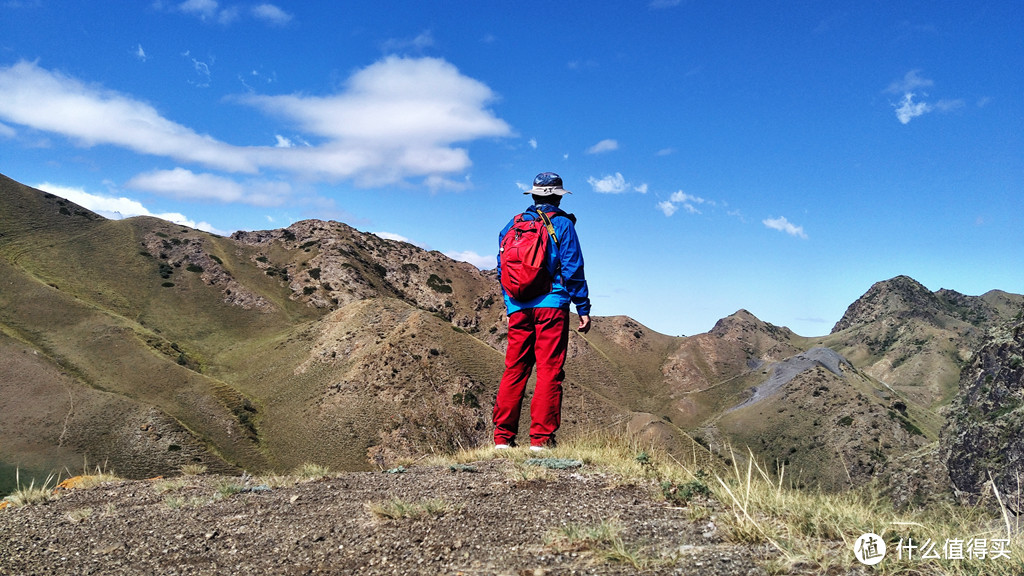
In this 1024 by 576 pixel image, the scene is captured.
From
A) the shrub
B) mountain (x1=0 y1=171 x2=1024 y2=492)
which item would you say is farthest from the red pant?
the shrub

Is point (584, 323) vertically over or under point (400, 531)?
over

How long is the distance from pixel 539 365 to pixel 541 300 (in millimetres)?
744

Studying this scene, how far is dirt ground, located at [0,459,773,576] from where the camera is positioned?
11.5 feet

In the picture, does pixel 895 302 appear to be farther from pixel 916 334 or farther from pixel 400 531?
pixel 400 531

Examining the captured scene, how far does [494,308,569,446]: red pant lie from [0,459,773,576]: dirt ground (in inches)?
35.3

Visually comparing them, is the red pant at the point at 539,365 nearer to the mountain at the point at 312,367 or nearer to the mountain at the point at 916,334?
the mountain at the point at 312,367

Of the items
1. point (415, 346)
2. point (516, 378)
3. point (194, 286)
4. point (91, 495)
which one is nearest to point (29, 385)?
point (415, 346)

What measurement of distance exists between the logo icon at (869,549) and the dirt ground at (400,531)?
485 mm

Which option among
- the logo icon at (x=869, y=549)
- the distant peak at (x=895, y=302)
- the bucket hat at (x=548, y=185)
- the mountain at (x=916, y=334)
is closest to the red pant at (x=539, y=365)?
the bucket hat at (x=548, y=185)

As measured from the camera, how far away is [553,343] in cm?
686

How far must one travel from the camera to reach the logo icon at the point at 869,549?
3.17 m

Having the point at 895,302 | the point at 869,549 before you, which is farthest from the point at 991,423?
the point at 895,302

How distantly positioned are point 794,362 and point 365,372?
87.7 m

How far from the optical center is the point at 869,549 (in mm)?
3301
